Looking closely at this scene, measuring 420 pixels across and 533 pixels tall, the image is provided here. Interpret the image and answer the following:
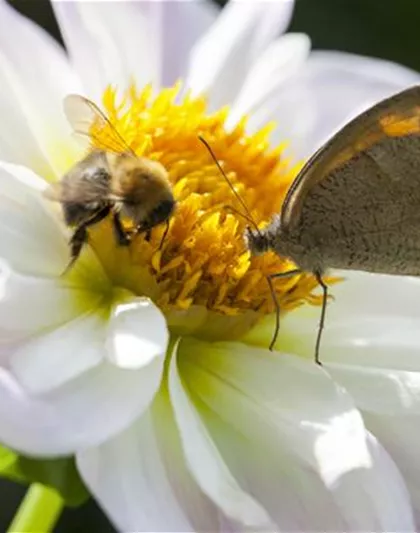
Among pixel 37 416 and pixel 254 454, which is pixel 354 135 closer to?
pixel 254 454

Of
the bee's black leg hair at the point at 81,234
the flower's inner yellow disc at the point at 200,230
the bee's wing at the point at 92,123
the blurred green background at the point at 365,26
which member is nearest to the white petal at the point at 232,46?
the flower's inner yellow disc at the point at 200,230

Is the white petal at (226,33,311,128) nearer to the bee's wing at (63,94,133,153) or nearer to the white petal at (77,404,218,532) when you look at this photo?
the bee's wing at (63,94,133,153)

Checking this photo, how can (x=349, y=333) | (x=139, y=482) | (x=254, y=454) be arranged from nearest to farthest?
(x=139, y=482) → (x=254, y=454) → (x=349, y=333)

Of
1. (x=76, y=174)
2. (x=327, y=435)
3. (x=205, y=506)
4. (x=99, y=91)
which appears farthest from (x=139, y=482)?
(x=99, y=91)

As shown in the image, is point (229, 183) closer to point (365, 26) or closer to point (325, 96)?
point (325, 96)

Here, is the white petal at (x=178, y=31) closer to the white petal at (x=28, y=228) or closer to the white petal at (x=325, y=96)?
the white petal at (x=325, y=96)

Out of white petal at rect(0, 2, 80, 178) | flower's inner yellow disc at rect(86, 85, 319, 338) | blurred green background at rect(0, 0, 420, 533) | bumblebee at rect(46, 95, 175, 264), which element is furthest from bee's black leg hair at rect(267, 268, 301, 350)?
blurred green background at rect(0, 0, 420, 533)

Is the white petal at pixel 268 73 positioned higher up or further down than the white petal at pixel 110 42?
further down
